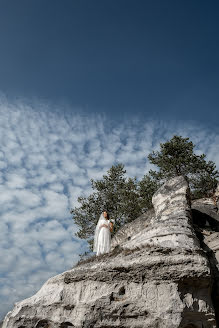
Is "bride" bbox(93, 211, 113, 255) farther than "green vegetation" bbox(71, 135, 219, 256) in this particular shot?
No

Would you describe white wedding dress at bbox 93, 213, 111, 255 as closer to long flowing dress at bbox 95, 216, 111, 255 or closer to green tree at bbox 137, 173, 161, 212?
long flowing dress at bbox 95, 216, 111, 255

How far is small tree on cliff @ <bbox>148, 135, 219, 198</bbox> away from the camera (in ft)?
66.5

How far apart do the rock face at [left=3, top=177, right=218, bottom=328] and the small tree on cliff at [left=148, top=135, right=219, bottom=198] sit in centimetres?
1354

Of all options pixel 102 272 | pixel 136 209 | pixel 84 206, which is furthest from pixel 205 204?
pixel 84 206

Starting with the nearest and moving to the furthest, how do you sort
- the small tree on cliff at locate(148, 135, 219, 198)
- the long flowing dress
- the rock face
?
the rock face
the long flowing dress
the small tree on cliff at locate(148, 135, 219, 198)

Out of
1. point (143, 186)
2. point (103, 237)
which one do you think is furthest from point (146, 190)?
point (103, 237)

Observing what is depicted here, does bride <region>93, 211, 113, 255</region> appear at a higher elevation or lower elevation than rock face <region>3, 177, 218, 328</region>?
higher

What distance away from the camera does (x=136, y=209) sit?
2081cm

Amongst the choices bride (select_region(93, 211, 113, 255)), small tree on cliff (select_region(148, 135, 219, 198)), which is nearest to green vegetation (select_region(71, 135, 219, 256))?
small tree on cliff (select_region(148, 135, 219, 198))

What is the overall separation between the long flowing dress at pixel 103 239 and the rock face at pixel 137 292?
Result: 2887 mm

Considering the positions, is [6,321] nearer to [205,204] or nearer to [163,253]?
[163,253]

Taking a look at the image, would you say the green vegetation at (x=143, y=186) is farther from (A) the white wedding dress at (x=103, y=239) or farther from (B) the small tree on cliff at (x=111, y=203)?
(A) the white wedding dress at (x=103, y=239)

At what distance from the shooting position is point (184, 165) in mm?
21766

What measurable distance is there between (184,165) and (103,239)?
13.5 meters
